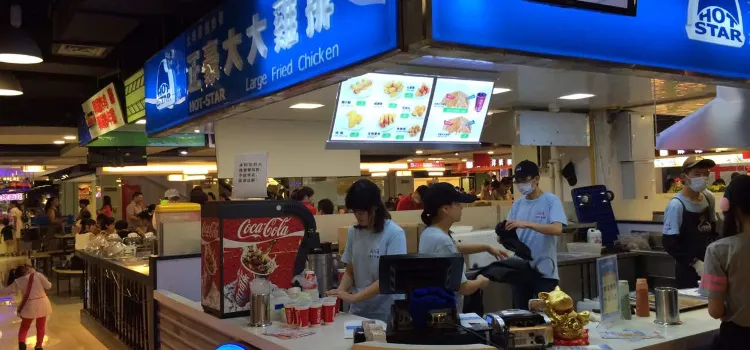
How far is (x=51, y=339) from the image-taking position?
748cm

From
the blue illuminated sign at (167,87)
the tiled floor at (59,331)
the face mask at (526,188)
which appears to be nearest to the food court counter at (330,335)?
the blue illuminated sign at (167,87)

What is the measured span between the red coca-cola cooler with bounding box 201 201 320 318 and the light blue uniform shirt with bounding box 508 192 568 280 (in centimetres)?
196

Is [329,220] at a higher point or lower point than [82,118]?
lower

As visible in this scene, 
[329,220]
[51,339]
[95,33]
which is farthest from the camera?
[51,339]

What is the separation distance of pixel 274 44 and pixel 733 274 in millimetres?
2311

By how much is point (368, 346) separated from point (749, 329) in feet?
4.99

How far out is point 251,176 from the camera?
3307 mm

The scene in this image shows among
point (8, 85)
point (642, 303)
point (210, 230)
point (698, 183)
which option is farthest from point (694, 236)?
point (8, 85)

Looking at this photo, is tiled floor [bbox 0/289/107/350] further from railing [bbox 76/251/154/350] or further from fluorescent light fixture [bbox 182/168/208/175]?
fluorescent light fixture [bbox 182/168/208/175]

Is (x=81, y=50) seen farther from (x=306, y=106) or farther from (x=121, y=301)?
(x=121, y=301)

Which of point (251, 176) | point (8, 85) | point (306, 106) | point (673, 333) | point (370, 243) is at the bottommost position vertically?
point (673, 333)

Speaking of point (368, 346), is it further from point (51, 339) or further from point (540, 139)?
point (51, 339)

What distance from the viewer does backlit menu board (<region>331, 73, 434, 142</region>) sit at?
4.99 meters

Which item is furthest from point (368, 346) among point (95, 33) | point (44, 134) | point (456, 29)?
point (44, 134)
